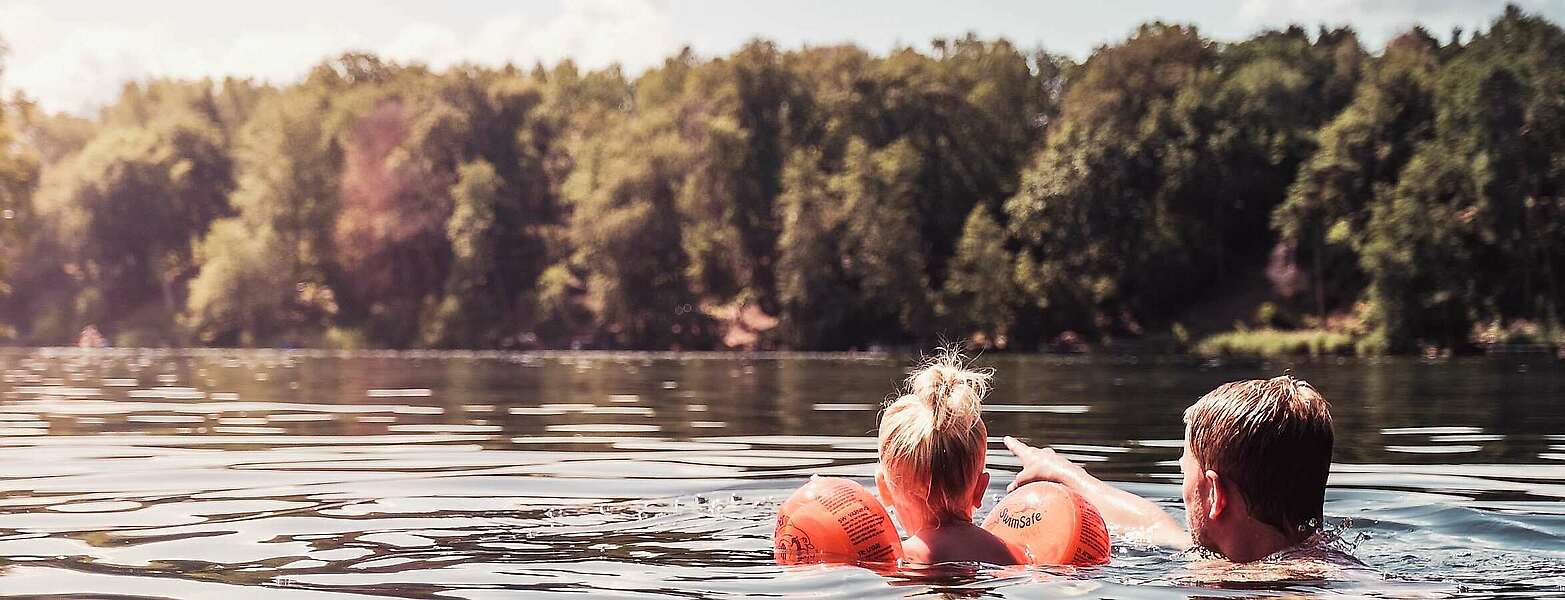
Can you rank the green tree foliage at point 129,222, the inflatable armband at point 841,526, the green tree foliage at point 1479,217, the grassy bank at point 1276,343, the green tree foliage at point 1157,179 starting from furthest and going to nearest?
the green tree foliage at point 129,222
the green tree foliage at point 1157,179
the green tree foliage at point 1479,217
the grassy bank at point 1276,343
the inflatable armband at point 841,526

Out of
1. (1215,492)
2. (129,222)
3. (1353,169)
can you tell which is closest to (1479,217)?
(1353,169)

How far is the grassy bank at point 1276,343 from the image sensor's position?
197 feet

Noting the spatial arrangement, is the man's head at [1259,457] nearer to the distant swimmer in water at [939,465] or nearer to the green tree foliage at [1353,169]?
the distant swimmer in water at [939,465]

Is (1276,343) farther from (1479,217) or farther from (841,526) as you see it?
(841,526)

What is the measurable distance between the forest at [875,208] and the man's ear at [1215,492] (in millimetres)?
55940

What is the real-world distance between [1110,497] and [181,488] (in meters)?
7.37

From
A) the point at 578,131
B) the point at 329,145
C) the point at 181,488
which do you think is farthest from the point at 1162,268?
the point at 181,488

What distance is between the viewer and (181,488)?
12.5 m

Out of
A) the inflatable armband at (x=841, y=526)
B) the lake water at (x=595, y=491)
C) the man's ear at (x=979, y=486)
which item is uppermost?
the man's ear at (x=979, y=486)

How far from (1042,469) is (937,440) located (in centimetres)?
130

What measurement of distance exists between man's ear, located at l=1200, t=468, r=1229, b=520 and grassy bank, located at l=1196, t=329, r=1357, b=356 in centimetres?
5579

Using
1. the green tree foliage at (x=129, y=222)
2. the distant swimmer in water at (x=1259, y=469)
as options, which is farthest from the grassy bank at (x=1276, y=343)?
the green tree foliage at (x=129, y=222)

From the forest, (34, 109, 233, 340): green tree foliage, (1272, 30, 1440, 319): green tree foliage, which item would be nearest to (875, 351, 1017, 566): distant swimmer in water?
the forest

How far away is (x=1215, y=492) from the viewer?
681 centimetres
